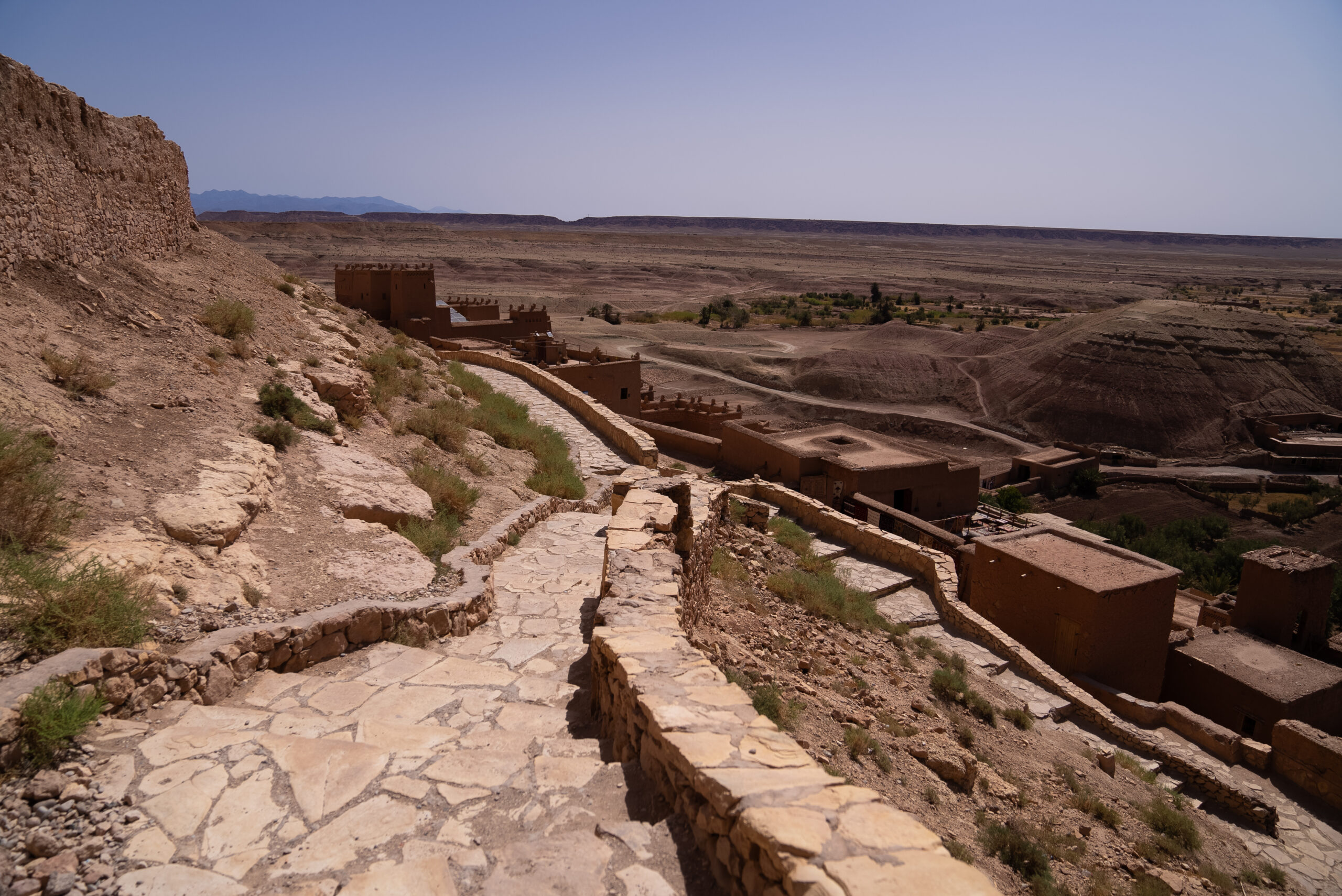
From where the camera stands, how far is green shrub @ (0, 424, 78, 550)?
151 inches

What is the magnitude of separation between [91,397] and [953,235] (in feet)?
651

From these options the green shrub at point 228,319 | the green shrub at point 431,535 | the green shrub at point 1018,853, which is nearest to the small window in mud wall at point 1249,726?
the green shrub at point 1018,853

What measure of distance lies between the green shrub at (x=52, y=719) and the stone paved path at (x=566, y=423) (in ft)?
24.4

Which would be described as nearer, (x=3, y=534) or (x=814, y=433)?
(x=3, y=534)

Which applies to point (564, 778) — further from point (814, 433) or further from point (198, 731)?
point (814, 433)

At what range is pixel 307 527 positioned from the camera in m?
5.49

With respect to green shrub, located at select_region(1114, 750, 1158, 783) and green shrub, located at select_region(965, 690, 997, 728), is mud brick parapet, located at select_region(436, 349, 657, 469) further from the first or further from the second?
green shrub, located at select_region(1114, 750, 1158, 783)

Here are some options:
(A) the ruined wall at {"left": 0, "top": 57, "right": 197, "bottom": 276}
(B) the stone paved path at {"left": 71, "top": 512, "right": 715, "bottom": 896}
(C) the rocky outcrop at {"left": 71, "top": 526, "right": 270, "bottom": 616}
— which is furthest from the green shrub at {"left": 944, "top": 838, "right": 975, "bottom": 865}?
(A) the ruined wall at {"left": 0, "top": 57, "right": 197, "bottom": 276}

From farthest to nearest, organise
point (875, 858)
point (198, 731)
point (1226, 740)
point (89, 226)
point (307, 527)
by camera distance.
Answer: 1. point (1226, 740)
2. point (89, 226)
3. point (307, 527)
4. point (198, 731)
5. point (875, 858)

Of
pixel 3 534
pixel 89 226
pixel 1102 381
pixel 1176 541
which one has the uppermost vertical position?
pixel 89 226

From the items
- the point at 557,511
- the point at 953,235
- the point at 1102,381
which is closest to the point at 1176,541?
the point at 1102,381

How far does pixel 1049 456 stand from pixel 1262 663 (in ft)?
52.9

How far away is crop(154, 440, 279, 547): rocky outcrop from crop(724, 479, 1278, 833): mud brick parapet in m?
7.33

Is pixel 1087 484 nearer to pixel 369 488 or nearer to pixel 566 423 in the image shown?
pixel 566 423
